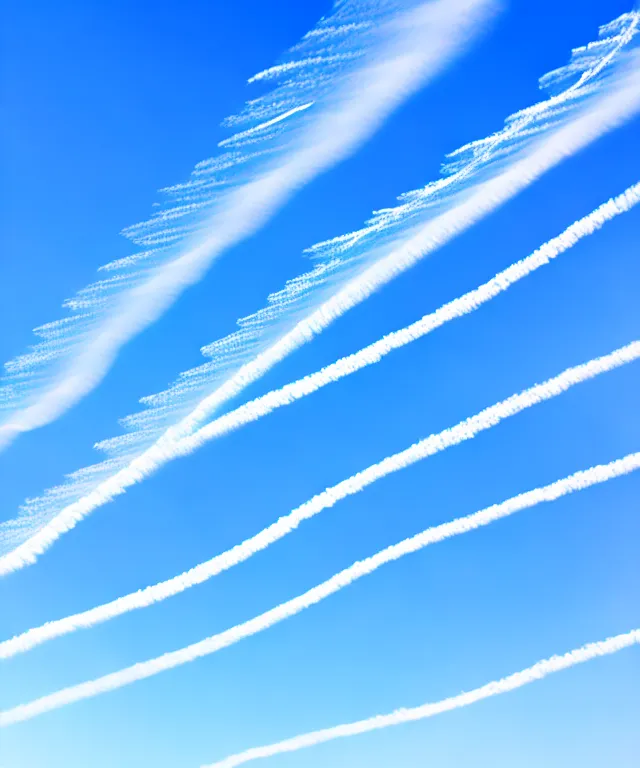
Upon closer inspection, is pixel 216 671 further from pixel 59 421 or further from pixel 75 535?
pixel 59 421

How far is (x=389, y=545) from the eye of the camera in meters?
1.00

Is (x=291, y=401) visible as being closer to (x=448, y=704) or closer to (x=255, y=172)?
(x=255, y=172)

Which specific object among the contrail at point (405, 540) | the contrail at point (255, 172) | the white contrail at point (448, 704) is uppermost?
the contrail at point (255, 172)

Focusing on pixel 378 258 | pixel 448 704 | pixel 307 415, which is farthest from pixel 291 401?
pixel 448 704

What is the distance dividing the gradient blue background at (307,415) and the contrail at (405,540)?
16mm

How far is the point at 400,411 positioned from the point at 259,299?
0.29 metres

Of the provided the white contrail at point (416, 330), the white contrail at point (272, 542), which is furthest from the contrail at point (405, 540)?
the white contrail at point (416, 330)

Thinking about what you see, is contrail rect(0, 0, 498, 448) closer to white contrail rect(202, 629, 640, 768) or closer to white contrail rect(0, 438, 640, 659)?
white contrail rect(0, 438, 640, 659)

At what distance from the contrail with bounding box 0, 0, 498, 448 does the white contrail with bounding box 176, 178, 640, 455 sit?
0.68 ft

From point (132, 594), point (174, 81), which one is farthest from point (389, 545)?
point (174, 81)

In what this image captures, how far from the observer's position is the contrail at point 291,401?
0.93 metres

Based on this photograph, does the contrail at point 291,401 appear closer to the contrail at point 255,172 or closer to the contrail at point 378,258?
the contrail at point 378,258

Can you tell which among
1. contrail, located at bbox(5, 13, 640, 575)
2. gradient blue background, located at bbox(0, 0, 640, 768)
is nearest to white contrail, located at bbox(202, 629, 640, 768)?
gradient blue background, located at bbox(0, 0, 640, 768)

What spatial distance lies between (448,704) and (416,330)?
2.00ft
